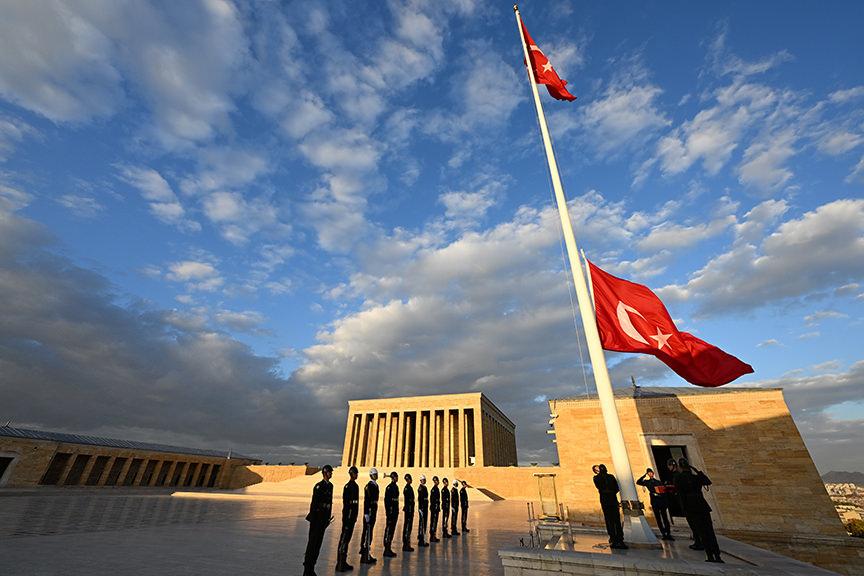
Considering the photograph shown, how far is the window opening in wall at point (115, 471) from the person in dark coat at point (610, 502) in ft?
165

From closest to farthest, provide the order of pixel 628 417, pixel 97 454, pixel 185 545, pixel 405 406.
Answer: pixel 185 545, pixel 628 417, pixel 97 454, pixel 405 406

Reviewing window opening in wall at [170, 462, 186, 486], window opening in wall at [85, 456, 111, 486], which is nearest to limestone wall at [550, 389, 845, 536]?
window opening in wall at [85, 456, 111, 486]

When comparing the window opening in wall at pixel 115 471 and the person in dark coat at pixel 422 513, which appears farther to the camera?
the window opening in wall at pixel 115 471

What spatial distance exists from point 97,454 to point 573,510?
45.6m

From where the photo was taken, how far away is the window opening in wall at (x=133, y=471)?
41656 mm

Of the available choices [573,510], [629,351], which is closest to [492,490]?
[573,510]

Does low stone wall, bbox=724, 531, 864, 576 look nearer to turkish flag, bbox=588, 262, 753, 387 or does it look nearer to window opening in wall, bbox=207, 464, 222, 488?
turkish flag, bbox=588, 262, 753, 387

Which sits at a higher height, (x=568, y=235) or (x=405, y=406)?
(x=405, y=406)

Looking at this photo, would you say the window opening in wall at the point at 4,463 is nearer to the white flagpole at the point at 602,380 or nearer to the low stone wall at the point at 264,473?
the low stone wall at the point at 264,473

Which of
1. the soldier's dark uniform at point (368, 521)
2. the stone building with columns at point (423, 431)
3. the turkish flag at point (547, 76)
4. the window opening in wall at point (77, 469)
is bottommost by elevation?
the soldier's dark uniform at point (368, 521)

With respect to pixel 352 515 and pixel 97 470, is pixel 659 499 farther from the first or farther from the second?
pixel 97 470

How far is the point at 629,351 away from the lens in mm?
9992

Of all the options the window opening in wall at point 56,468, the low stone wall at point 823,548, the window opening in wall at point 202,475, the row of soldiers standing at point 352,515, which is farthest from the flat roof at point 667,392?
the window opening in wall at point 202,475

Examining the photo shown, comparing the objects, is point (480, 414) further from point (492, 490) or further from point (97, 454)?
point (97, 454)
